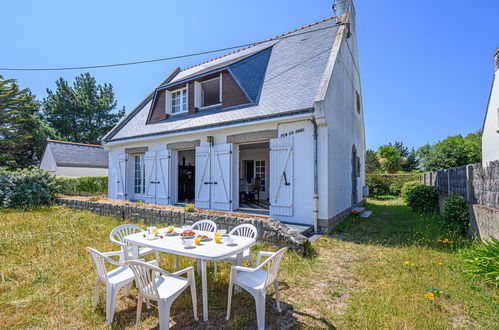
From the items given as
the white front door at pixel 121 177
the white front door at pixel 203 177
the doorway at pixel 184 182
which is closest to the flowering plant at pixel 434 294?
the white front door at pixel 203 177

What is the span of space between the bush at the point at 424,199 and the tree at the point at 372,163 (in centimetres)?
1508

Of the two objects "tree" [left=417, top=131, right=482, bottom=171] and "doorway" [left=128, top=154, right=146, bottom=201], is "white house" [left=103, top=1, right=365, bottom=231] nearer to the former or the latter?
"doorway" [left=128, top=154, right=146, bottom=201]

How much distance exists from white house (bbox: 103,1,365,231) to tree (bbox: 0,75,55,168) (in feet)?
68.7

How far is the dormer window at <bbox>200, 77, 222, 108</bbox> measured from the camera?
Answer: 9.83m

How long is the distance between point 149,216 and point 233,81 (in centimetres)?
537

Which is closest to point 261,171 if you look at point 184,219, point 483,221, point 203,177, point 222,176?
point 203,177

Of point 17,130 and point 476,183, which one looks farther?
point 17,130

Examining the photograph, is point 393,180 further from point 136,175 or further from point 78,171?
point 78,171

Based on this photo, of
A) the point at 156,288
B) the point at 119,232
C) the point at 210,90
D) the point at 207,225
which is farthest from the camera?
the point at 210,90

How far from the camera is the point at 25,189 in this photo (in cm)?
1012

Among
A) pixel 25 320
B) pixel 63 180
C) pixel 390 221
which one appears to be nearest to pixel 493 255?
pixel 390 221

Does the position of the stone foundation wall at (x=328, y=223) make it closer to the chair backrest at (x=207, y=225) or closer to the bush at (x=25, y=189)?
the chair backrest at (x=207, y=225)

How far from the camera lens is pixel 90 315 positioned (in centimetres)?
280

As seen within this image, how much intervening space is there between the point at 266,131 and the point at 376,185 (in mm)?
13134
